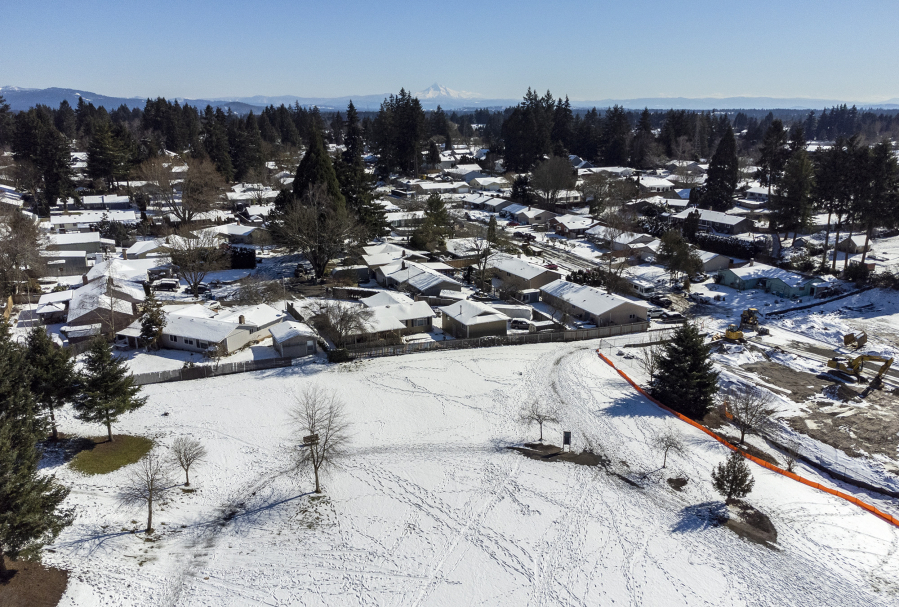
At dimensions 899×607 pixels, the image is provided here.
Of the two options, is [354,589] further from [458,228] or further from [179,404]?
[458,228]

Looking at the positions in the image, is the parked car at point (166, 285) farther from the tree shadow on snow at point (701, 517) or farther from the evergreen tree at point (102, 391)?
the tree shadow on snow at point (701, 517)

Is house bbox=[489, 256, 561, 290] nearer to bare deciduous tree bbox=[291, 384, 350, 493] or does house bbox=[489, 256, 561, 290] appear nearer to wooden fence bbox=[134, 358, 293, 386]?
wooden fence bbox=[134, 358, 293, 386]

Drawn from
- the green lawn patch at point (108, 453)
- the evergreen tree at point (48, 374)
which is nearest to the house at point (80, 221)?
the evergreen tree at point (48, 374)

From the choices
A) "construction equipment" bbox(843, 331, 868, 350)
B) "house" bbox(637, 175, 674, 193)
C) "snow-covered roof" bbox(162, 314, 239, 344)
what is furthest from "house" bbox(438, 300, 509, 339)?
"house" bbox(637, 175, 674, 193)

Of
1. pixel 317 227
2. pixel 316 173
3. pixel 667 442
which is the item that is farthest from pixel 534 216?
pixel 667 442

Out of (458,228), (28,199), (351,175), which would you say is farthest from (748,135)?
(28,199)
